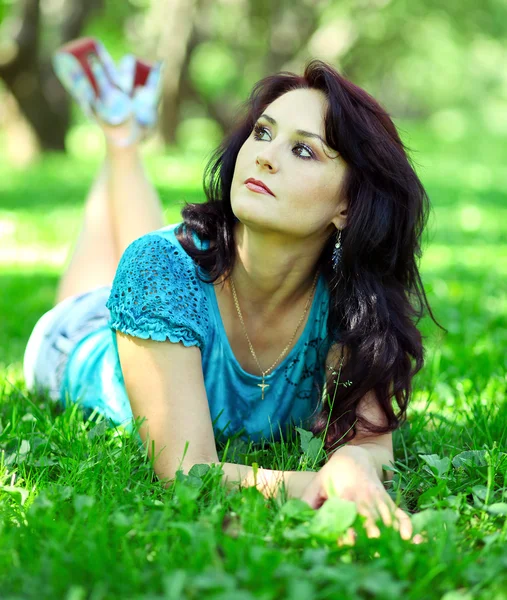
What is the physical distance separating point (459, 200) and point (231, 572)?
965 centimetres

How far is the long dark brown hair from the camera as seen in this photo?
109 inches

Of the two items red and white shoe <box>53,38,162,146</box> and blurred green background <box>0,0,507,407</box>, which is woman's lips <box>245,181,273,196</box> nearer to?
blurred green background <box>0,0,507,407</box>

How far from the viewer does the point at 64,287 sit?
423 cm

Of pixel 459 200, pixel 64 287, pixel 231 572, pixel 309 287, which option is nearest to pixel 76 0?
pixel 459 200

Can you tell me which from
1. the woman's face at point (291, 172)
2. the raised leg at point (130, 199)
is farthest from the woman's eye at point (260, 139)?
the raised leg at point (130, 199)

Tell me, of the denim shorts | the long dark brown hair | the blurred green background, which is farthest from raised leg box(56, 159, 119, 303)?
the long dark brown hair

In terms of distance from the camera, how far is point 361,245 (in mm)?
2863

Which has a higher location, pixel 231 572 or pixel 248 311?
pixel 248 311

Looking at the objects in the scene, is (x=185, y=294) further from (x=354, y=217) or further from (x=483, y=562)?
(x=483, y=562)

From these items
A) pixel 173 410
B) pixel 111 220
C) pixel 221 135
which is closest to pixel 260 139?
Answer: pixel 173 410

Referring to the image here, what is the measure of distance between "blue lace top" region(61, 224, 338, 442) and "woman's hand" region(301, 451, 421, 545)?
0.62 metres

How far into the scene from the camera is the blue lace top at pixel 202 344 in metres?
2.66

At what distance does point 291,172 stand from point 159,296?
1.95 feet

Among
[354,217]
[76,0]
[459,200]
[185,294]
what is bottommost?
[459,200]
